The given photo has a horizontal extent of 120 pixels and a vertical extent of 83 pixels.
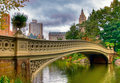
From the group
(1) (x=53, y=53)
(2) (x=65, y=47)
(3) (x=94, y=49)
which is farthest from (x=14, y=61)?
(3) (x=94, y=49)

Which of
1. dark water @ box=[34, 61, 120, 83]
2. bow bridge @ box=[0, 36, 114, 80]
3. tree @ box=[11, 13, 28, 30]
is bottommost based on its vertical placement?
dark water @ box=[34, 61, 120, 83]

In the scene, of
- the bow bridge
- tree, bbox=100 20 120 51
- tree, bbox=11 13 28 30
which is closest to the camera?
the bow bridge

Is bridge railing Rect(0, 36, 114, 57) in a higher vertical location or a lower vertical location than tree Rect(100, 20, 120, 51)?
lower

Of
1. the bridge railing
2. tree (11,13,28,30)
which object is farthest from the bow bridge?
tree (11,13,28,30)

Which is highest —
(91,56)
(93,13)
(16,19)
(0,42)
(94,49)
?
(93,13)

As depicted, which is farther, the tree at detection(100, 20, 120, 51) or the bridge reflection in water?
the tree at detection(100, 20, 120, 51)

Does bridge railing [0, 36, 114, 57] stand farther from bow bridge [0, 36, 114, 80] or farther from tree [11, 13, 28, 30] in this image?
tree [11, 13, 28, 30]

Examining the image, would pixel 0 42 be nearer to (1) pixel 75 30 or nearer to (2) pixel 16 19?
(2) pixel 16 19

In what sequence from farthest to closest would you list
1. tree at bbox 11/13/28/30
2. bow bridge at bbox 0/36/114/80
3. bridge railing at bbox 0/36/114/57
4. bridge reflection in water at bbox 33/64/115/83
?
bridge reflection in water at bbox 33/64/115/83, tree at bbox 11/13/28/30, bow bridge at bbox 0/36/114/80, bridge railing at bbox 0/36/114/57

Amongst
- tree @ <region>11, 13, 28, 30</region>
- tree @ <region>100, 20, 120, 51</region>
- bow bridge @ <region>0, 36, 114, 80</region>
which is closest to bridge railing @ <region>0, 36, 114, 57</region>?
bow bridge @ <region>0, 36, 114, 80</region>

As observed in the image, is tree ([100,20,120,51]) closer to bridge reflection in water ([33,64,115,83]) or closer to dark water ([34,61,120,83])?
dark water ([34,61,120,83])

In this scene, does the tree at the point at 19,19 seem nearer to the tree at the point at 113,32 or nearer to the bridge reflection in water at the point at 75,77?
the bridge reflection in water at the point at 75,77

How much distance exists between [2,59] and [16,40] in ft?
4.37

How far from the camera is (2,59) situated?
25.9 ft
